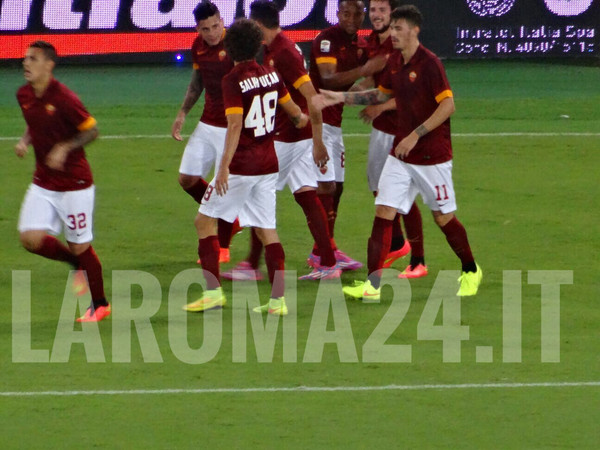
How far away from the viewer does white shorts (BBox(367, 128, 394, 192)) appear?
10898mm

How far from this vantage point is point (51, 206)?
9.08 metres

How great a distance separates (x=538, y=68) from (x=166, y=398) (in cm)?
1863

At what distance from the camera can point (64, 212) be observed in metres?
9.04

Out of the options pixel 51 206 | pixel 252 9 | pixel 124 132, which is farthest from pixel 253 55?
pixel 124 132

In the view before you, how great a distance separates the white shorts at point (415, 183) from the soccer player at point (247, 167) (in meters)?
0.82

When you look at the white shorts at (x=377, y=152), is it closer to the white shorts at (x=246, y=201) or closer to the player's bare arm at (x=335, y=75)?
the player's bare arm at (x=335, y=75)

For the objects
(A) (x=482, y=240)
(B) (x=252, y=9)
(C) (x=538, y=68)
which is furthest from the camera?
(C) (x=538, y=68)

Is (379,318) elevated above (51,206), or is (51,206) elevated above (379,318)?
(51,206)

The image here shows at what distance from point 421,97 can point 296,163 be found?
131cm

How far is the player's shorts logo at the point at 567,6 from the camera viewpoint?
23891 mm

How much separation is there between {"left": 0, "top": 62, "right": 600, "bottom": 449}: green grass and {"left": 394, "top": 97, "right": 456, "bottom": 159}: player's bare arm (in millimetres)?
1202

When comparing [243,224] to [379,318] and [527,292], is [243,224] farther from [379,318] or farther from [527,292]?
[527,292]

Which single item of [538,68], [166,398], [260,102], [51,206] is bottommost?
[538,68]

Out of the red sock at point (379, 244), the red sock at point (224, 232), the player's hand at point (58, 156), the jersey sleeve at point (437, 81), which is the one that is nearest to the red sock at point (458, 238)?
the red sock at point (379, 244)
